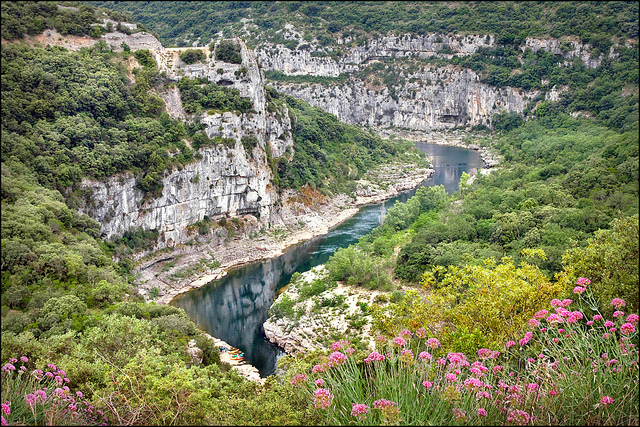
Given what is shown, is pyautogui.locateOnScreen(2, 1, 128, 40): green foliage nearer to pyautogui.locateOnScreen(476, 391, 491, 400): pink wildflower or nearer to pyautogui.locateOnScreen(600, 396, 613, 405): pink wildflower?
pyautogui.locateOnScreen(476, 391, 491, 400): pink wildflower

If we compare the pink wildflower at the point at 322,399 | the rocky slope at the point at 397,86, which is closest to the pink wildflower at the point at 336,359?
the pink wildflower at the point at 322,399

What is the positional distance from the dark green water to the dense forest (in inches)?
154

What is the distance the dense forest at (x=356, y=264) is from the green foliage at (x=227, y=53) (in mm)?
185

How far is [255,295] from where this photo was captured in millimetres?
46250

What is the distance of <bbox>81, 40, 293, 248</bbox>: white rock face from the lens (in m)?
47.5

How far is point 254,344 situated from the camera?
36.6 m

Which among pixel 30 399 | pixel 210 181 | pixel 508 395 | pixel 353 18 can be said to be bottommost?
pixel 210 181

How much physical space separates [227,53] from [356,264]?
36.4 metres

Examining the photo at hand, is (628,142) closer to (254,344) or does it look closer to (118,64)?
(254,344)

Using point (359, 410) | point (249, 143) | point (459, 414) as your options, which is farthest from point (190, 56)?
point (459, 414)

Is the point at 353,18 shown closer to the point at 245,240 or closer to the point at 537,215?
the point at 245,240

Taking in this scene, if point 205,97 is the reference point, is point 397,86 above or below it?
above

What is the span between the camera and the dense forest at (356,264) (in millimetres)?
10492

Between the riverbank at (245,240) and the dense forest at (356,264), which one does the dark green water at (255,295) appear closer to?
the riverbank at (245,240)
